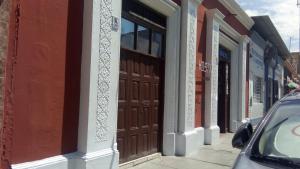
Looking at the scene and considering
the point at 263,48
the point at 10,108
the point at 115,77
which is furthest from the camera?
the point at 263,48

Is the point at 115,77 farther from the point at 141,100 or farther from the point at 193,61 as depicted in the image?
the point at 193,61

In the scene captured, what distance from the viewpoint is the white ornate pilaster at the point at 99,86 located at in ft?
20.0

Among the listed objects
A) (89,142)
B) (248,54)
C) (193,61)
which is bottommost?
(89,142)

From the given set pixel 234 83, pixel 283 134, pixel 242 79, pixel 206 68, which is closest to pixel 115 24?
pixel 283 134

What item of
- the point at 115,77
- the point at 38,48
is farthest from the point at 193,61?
the point at 38,48

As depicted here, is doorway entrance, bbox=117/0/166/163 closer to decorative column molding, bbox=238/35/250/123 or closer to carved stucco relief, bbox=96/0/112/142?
carved stucco relief, bbox=96/0/112/142

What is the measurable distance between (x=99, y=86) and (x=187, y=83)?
3876 mm

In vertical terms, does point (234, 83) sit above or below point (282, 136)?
above

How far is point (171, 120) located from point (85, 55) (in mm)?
3789

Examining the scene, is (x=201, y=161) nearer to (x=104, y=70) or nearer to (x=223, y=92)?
(x=104, y=70)

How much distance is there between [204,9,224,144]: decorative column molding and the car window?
7855 millimetres

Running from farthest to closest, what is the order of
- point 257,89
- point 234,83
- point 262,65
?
point 262,65 < point 257,89 < point 234,83

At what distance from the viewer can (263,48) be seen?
23.1 meters

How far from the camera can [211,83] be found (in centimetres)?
1201
